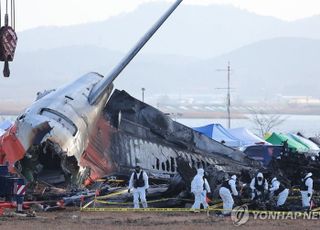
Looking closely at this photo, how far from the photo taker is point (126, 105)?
34562 mm

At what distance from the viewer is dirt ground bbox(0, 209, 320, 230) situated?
795 inches

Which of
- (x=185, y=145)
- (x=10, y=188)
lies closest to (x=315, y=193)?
(x=185, y=145)

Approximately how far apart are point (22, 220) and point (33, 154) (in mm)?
6136

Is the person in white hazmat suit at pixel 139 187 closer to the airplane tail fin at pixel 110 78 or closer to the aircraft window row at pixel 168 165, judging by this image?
the airplane tail fin at pixel 110 78

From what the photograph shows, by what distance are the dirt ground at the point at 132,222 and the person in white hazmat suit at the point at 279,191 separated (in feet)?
9.54

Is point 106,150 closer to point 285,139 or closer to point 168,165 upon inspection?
point 168,165

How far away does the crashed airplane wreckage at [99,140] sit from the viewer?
89.5 ft

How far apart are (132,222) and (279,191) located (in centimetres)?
692

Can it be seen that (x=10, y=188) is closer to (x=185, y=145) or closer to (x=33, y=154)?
(x=33, y=154)

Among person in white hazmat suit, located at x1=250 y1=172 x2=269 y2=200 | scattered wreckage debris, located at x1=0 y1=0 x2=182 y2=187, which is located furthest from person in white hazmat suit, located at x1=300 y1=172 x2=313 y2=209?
scattered wreckage debris, located at x1=0 y1=0 x2=182 y2=187

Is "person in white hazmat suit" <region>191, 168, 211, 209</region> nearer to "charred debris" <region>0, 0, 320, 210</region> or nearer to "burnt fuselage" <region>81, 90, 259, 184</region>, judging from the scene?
"charred debris" <region>0, 0, 320, 210</region>

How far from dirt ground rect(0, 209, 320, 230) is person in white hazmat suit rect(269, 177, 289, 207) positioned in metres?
2.91

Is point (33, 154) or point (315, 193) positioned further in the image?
point (315, 193)

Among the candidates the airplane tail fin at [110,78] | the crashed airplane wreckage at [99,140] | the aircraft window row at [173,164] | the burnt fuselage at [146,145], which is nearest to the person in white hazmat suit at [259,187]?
the crashed airplane wreckage at [99,140]
